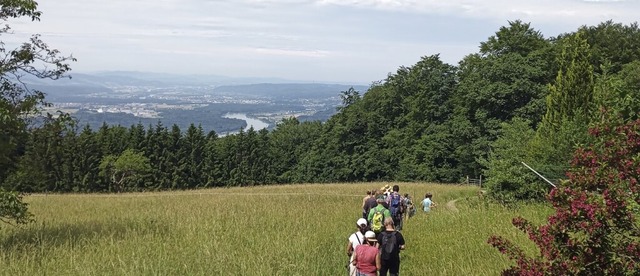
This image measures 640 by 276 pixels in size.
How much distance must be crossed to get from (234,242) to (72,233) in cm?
402

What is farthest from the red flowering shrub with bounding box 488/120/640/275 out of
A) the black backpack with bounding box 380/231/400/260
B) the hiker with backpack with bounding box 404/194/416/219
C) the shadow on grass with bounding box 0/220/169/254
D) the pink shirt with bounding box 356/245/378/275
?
the hiker with backpack with bounding box 404/194/416/219

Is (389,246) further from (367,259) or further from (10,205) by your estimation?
(10,205)

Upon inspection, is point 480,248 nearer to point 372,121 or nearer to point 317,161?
point 372,121

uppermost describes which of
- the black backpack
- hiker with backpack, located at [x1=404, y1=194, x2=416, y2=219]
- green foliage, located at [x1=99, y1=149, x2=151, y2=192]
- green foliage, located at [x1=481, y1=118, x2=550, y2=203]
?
the black backpack

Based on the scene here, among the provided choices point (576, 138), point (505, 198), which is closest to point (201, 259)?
point (505, 198)

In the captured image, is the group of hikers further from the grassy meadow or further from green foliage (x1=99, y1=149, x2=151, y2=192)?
green foliage (x1=99, y1=149, x2=151, y2=192)

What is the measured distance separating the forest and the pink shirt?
11237mm

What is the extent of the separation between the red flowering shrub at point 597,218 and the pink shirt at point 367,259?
9.54 feet

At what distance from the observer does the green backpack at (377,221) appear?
27.9 feet

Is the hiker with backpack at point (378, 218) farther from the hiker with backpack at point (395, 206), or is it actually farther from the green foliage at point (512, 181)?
the green foliage at point (512, 181)

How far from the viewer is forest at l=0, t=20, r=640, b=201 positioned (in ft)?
88.5

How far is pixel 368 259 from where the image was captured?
274 inches

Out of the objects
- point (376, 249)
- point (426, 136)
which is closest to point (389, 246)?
point (376, 249)

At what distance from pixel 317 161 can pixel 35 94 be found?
59034 millimetres
